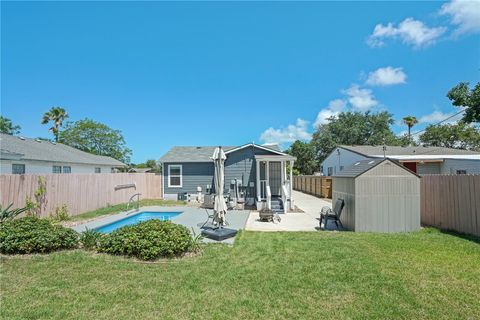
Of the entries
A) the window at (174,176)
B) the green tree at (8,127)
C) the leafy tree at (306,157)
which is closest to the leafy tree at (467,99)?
the window at (174,176)

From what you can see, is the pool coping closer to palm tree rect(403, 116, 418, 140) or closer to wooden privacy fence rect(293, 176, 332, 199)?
wooden privacy fence rect(293, 176, 332, 199)

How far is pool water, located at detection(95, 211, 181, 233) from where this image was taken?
1048 centimetres

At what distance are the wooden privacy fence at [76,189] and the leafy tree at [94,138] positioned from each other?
2682 cm

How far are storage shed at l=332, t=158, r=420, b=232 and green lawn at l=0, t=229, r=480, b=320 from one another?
1893 mm

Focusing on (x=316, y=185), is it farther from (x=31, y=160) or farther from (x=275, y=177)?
(x=31, y=160)

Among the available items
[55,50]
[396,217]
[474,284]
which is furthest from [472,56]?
[55,50]

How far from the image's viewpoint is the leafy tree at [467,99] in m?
13.3

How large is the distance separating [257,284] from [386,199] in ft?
20.0

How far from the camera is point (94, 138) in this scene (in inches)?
1615

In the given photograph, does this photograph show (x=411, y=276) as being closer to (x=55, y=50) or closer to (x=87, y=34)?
(x=87, y=34)

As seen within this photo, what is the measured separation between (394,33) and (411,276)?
1172cm

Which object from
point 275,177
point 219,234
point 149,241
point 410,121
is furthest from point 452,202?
point 410,121

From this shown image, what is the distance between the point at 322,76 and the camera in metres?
18.8

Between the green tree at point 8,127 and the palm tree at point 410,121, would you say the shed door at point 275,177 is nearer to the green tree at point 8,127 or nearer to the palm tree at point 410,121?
the palm tree at point 410,121
